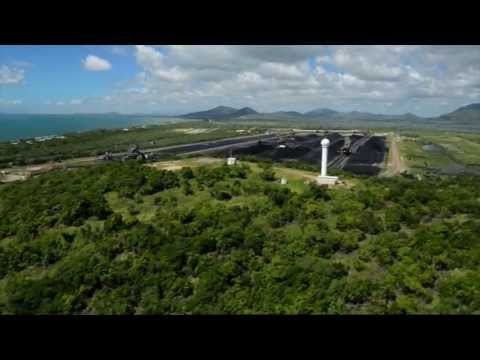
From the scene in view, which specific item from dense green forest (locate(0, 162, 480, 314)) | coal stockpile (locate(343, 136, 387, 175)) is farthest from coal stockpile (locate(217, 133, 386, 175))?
dense green forest (locate(0, 162, 480, 314))

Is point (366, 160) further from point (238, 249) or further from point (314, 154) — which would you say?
point (238, 249)

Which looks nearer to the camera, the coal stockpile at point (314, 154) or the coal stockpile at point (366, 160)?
the coal stockpile at point (366, 160)

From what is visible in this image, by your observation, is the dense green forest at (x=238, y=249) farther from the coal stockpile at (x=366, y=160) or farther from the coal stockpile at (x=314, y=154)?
the coal stockpile at (x=314, y=154)

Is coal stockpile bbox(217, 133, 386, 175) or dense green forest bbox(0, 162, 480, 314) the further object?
coal stockpile bbox(217, 133, 386, 175)

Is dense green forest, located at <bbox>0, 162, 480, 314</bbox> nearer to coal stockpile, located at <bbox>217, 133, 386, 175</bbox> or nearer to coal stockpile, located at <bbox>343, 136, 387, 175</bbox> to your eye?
coal stockpile, located at <bbox>343, 136, 387, 175</bbox>

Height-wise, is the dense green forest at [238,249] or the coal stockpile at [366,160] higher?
the dense green forest at [238,249]

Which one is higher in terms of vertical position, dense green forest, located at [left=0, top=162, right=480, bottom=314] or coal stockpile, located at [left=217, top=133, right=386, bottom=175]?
dense green forest, located at [left=0, top=162, right=480, bottom=314]

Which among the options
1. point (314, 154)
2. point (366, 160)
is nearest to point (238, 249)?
point (366, 160)

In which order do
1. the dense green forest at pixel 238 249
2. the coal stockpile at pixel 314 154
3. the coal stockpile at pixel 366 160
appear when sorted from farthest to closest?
the coal stockpile at pixel 314 154 → the coal stockpile at pixel 366 160 → the dense green forest at pixel 238 249

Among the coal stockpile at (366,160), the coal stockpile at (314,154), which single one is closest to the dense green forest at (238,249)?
the coal stockpile at (366,160)
